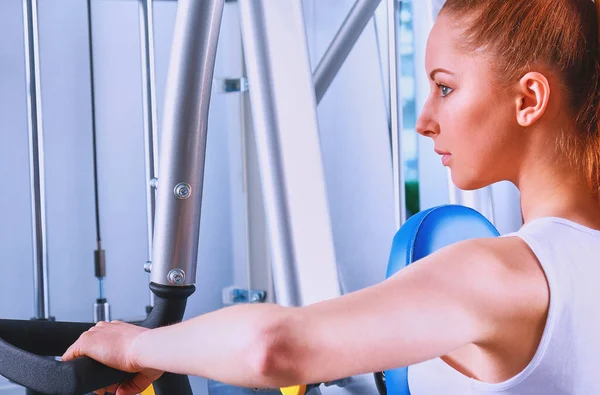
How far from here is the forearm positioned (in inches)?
22.3

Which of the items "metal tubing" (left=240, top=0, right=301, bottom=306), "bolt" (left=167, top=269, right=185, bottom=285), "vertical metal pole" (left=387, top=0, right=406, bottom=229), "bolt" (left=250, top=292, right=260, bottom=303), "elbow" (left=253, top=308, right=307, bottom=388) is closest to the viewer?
"elbow" (left=253, top=308, right=307, bottom=388)

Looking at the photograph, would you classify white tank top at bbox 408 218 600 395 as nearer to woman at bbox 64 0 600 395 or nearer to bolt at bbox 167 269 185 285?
woman at bbox 64 0 600 395

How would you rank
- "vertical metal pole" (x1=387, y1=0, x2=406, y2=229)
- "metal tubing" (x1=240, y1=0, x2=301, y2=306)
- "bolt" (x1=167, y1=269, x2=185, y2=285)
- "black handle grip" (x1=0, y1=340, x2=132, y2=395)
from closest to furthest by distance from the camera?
"black handle grip" (x1=0, y1=340, x2=132, y2=395) < "bolt" (x1=167, y1=269, x2=185, y2=285) < "metal tubing" (x1=240, y1=0, x2=301, y2=306) < "vertical metal pole" (x1=387, y1=0, x2=406, y2=229)

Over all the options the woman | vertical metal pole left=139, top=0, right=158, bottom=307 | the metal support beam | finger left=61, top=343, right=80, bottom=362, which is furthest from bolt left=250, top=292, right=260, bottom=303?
finger left=61, top=343, right=80, bottom=362

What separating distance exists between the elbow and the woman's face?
348mm

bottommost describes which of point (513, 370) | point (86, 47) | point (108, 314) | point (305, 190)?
point (108, 314)

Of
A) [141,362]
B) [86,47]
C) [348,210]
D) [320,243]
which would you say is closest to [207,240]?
[348,210]

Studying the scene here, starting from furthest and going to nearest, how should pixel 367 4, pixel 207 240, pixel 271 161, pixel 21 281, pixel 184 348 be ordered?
1. pixel 207 240
2. pixel 21 281
3. pixel 367 4
4. pixel 271 161
5. pixel 184 348

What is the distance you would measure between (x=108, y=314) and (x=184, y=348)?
4.15 ft

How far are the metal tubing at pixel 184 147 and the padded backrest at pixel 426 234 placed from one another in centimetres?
30

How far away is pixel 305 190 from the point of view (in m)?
1.14

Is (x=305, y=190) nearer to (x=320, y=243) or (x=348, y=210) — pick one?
(x=320, y=243)

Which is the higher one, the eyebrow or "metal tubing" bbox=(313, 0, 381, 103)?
"metal tubing" bbox=(313, 0, 381, 103)

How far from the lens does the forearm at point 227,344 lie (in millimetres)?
565
